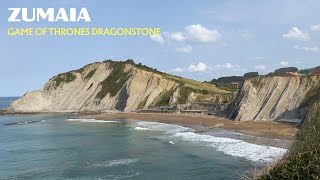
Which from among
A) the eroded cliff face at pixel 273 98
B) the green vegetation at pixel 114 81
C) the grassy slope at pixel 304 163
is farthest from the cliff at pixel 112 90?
the grassy slope at pixel 304 163

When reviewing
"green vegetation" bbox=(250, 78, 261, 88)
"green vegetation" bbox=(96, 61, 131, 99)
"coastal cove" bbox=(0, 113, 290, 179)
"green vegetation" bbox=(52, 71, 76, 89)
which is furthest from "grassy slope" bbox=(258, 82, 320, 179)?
"green vegetation" bbox=(52, 71, 76, 89)

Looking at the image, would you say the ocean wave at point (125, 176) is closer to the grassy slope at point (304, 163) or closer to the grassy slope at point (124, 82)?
the grassy slope at point (304, 163)

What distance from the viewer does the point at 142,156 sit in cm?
3269

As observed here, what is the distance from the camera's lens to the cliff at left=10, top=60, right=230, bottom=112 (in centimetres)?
9425

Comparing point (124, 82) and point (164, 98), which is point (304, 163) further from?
point (124, 82)

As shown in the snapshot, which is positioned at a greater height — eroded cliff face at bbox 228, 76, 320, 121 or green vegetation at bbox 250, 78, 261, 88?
green vegetation at bbox 250, 78, 261, 88

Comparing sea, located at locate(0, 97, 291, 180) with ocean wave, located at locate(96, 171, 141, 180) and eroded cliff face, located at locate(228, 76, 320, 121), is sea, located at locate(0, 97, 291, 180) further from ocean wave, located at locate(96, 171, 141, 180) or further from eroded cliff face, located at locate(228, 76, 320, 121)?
eroded cliff face, located at locate(228, 76, 320, 121)

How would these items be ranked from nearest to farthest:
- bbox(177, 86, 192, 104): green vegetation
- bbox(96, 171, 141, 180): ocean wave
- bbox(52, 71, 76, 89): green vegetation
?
bbox(96, 171, 141, 180): ocean wave → bbox(177, 86, 192, 104): green vegetation → bbox(52, 71, 76, 89): green vegetation

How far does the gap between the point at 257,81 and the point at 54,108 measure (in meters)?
69.6

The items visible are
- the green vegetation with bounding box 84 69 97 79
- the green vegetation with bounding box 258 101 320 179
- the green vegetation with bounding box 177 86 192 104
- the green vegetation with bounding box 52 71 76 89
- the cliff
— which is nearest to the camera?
the green vegetation with bounding box 258 101 320 179

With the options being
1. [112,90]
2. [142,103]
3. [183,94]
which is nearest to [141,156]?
[183,94]

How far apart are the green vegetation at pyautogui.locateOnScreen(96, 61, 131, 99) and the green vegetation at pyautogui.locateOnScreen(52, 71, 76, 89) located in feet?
38.1

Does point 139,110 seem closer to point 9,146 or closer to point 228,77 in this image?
point 9,146

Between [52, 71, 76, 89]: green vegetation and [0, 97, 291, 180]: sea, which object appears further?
[52, 71, 76, 89]: green vegetation
